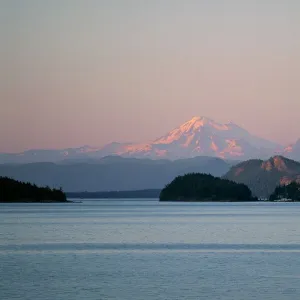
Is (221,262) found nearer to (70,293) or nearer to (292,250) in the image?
(292,250)

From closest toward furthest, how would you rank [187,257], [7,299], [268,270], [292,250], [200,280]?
[7,299] < [200,280] < [268,270] < [187,257] < [292,250]

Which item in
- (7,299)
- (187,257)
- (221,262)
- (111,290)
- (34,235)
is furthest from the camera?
(34,235)

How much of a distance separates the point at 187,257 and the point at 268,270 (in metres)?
13.0

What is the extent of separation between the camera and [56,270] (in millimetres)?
66938

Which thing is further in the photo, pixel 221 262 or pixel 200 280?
pixel 221 262

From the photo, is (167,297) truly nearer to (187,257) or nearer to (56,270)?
(56,270)


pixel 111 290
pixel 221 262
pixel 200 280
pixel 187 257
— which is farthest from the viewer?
pixel 187 257

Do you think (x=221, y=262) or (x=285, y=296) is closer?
(x=285, y=296)

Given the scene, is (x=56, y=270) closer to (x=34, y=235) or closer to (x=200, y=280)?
(x=200, y=280)

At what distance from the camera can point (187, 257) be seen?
7838 cm

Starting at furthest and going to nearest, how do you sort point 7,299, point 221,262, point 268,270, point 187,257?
point 187,257, point 221,262, point 268,270, point 7,299

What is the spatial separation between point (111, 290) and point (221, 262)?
788 inches

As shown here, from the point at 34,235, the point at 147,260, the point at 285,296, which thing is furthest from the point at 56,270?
the point at 34,235

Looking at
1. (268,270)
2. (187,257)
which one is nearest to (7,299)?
(268,270)
